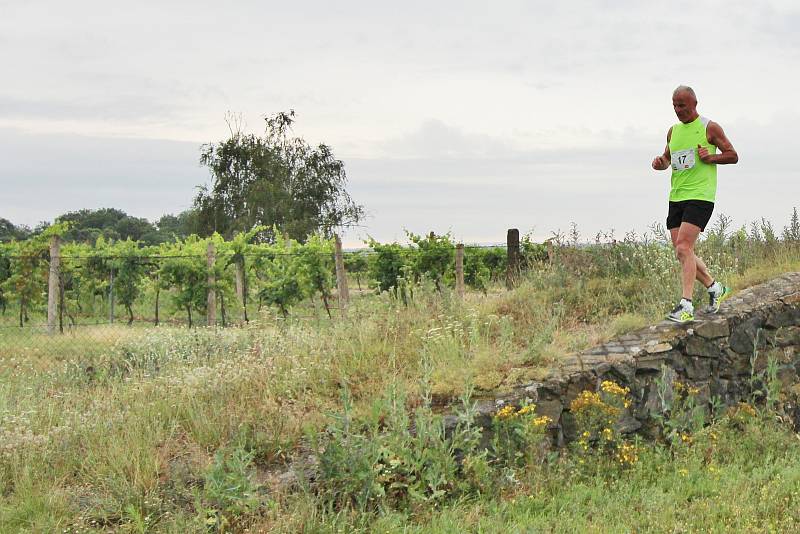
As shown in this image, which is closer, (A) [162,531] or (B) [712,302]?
(A) [162,531]

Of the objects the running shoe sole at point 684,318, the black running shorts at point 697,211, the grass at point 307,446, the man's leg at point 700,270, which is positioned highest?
the black running shorts at point 697,211

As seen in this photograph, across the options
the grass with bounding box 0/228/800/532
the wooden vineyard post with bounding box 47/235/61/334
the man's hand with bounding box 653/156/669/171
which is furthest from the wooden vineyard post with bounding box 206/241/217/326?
the man's hand with bounding box 653/156/669/171

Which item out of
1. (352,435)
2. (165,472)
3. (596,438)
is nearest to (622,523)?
(596,438)

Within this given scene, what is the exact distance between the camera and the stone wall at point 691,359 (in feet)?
20.8

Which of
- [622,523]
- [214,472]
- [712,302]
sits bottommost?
[622,523]

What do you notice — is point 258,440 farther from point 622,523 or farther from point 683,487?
point 683,487

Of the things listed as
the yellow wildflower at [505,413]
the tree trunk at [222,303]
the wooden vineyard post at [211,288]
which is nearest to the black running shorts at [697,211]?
the yellow wildflower at [505,413]

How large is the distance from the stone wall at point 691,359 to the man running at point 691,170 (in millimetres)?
423

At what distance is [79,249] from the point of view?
821 inches

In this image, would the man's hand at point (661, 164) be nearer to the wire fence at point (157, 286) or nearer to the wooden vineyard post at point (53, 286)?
the wire fence at point (157, 286)

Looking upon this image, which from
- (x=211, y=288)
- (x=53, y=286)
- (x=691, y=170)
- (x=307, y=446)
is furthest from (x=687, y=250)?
(x=53, y=286)

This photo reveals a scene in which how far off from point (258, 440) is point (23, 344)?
11001 millimetres

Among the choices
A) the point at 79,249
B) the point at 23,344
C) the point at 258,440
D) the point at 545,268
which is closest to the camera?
the point at 258,440

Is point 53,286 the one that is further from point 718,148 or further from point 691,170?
point 718,148
